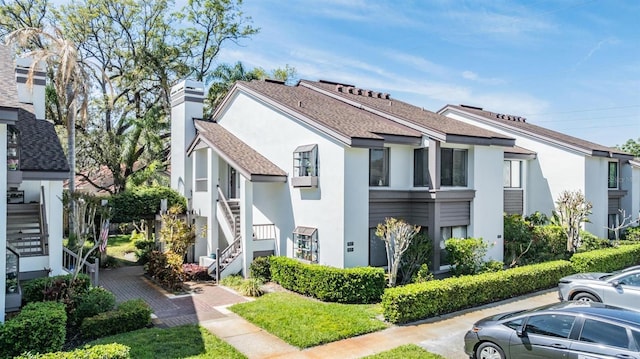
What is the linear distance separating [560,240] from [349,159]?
1294 centimetres

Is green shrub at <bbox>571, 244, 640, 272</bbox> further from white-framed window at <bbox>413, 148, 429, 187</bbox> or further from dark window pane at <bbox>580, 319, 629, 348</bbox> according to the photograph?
dark window pane at <bbox>580, 319, 629, 348</bbox>

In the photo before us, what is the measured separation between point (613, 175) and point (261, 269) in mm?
22811

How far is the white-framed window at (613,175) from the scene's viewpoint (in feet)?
82.4

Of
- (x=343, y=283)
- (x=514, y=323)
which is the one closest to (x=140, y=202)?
(x=343, y=283)

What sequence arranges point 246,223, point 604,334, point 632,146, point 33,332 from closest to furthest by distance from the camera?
point 604,334
point 33,332
point 246,223
point 632,146

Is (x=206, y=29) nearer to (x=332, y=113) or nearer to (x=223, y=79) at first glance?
(x=223, y=79)

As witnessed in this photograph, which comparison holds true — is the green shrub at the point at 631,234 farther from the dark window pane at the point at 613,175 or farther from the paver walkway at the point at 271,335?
the paver walkway at the point at 271,335

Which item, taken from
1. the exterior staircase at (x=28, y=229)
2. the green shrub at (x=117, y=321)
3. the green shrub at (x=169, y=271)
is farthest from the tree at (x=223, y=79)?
the green shrub at (x=117, y=321)

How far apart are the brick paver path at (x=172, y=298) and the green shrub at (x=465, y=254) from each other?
8.41 m

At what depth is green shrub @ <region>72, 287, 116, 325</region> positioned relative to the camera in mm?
11281

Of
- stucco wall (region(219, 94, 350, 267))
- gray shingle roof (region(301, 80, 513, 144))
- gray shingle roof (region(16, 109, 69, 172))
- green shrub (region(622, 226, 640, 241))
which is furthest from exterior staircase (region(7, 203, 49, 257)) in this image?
green shrub (region(622, 226, 640, 241))

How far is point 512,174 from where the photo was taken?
23703 mm

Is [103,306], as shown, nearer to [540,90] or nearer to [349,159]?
[349,159]

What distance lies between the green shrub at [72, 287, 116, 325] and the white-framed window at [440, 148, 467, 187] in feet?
42.8
